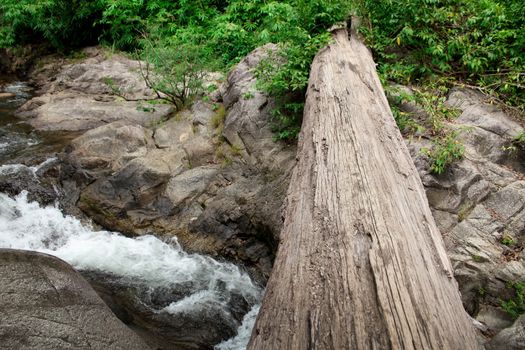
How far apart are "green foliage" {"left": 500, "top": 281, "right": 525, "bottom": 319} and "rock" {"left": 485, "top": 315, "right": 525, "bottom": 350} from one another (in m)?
0.22

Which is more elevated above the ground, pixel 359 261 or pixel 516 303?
pixel 359 261

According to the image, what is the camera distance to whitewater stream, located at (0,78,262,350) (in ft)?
11.4

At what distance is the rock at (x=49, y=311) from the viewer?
209cm

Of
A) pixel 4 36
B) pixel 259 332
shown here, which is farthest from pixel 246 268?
pixel 4 36

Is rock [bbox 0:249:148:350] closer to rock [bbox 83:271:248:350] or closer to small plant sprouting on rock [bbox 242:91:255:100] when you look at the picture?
rock [bbox 83:271:248:350]

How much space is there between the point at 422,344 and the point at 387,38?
15.1 ft

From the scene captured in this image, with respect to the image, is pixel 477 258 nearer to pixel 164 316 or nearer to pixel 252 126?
pixel 164 316

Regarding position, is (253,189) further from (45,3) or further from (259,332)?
(45,3)

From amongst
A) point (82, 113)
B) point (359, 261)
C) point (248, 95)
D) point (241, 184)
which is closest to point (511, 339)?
point (359, 261)

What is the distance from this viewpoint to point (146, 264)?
399cm

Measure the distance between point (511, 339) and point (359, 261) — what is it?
5.42ft

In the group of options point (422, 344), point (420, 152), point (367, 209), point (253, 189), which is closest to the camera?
point (422, 344)

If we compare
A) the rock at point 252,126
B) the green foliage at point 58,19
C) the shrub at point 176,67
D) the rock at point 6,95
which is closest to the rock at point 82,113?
the shrub at point 176,67

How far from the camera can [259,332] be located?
1613 mm
